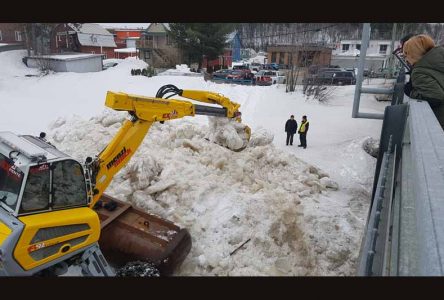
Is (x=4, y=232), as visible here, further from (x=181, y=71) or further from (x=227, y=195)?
(x=181, y=71)

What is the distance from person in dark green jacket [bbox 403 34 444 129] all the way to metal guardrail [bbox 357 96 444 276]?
25cm

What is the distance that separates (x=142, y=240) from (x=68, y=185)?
188 cm

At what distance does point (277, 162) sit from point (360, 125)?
793 cm

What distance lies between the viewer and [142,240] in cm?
657

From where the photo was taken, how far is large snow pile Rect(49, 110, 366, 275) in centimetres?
724

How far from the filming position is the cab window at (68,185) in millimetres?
5094

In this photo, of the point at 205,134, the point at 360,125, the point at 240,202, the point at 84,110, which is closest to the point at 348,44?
the point at 360,125

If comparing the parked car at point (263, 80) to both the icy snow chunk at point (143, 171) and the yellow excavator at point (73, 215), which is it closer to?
the icy snow chunk at point (143, 171)

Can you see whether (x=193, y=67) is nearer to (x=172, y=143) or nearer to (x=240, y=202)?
(x=172, y=143)

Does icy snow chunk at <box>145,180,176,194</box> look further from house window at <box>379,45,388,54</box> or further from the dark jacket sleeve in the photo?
house window at <box>379,45,388,54</box>

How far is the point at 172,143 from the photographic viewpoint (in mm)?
11141

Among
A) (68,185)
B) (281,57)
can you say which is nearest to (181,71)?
(281,57)

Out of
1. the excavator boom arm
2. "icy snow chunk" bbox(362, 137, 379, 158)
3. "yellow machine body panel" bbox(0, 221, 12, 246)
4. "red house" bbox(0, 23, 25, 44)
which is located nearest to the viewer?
"yellow machine body panel" bbox(0, 221, 12, 246)

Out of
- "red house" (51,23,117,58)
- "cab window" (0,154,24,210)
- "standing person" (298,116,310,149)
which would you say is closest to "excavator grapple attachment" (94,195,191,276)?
"cab window" (0,154,24,210)
